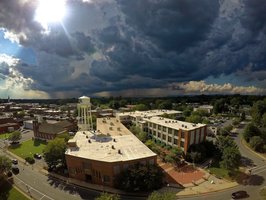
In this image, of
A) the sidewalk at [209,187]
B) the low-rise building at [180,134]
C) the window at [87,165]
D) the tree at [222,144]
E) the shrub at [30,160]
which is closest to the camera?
the sidewalk at [209,187]

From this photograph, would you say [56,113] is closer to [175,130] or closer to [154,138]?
[154,138]

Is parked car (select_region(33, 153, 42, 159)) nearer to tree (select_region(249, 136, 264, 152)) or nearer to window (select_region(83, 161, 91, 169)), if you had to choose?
window (select_region(83, 161, 91, 169))

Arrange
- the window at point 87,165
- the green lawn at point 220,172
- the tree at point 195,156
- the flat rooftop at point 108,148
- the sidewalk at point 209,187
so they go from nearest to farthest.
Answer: the sidewalk at point 209,187 → the flat rooftop at point 108,148 → the window at point 87,165 → the green lawn at point 220,172 → the tree at point 195,156

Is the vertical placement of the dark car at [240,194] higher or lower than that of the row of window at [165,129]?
lower

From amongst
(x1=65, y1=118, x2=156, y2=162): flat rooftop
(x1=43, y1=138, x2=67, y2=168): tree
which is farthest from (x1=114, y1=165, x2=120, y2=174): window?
(x1=43, y1=138, x2=67, y2=168): tree

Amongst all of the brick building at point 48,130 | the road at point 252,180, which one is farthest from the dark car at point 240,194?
the brick building at point 48,130

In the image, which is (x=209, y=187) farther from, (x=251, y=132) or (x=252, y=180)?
(x=251, y=132)

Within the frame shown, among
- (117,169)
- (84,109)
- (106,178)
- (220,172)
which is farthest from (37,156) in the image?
(220,172)

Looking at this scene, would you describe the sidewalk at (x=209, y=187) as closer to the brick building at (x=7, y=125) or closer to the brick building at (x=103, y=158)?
the brick building at (x=103, y=158)
